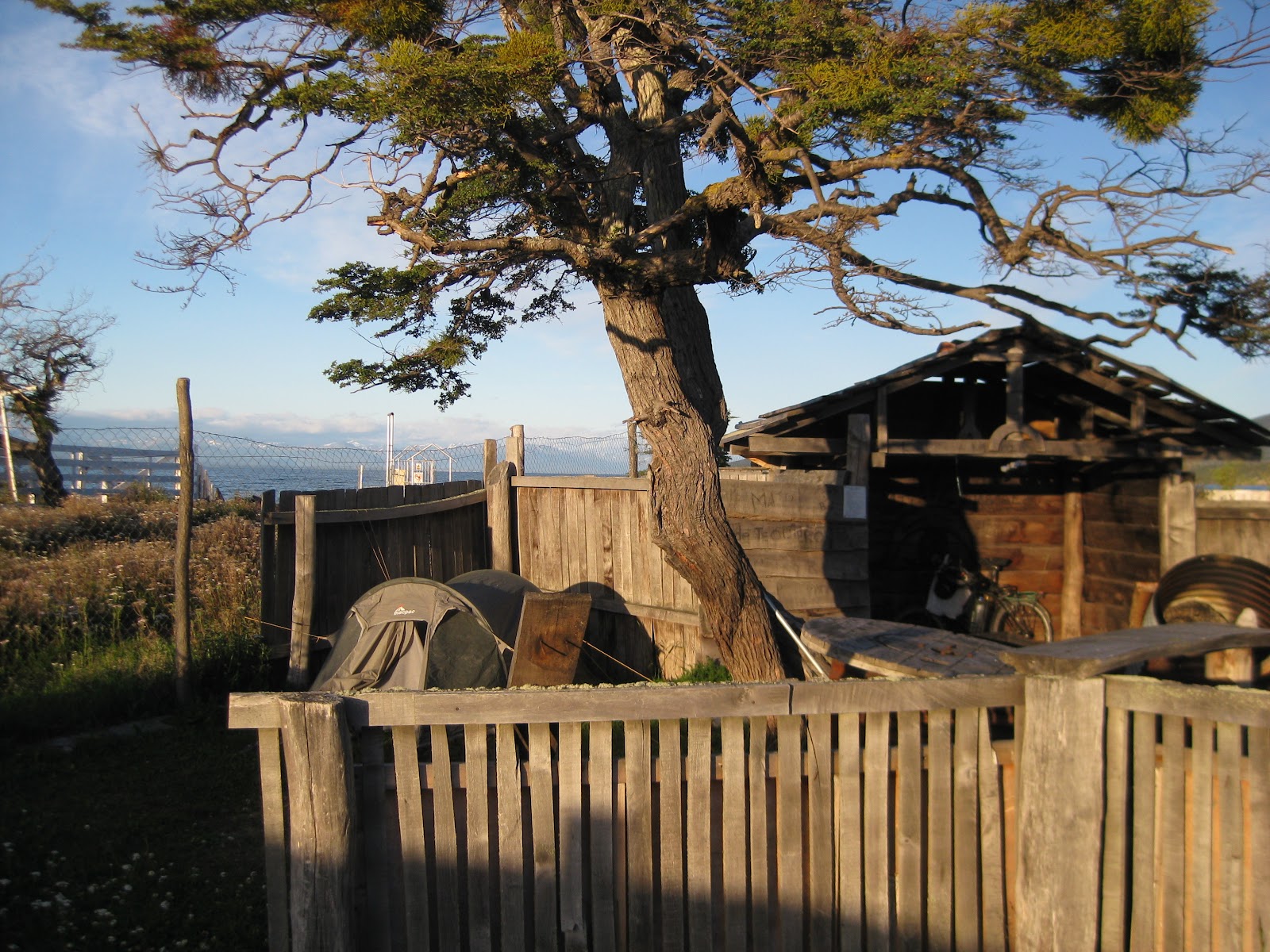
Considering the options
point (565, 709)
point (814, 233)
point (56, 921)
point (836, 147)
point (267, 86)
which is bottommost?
point (56, 921)

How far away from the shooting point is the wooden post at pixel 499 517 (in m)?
10.2

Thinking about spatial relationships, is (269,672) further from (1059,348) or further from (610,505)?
(1059,348)

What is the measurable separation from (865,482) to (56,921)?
6.87 metres

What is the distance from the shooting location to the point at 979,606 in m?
11.1

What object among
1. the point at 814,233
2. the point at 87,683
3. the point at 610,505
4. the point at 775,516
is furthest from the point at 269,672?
the point at 814,233

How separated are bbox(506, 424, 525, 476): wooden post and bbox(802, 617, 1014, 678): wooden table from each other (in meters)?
5.34

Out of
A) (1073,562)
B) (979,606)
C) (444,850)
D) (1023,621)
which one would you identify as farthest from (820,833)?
(1073,562)

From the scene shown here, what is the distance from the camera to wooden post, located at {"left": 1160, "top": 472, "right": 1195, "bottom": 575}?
382 inches

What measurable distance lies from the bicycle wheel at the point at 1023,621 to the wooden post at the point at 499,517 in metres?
5.57

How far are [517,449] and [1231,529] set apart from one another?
24.0 feet

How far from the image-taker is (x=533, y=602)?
7.18 meters

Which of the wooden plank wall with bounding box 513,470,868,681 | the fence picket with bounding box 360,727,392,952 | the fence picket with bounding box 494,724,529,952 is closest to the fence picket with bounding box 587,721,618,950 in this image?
the fence picket with bounding box 494,724,529,952

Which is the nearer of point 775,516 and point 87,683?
point 87,683

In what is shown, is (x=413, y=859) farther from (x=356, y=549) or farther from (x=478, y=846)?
(x=356, y=549)
